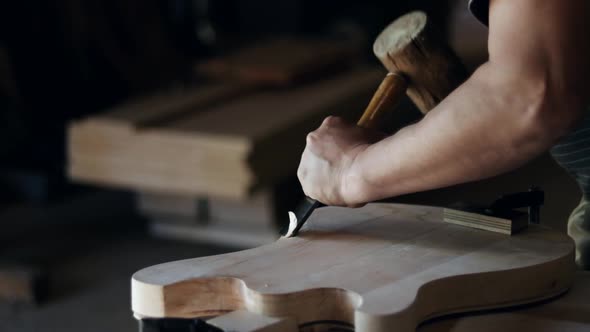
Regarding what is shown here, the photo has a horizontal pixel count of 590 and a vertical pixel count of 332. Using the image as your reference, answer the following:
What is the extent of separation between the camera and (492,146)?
1.08 metres

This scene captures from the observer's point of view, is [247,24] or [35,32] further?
[247,24]

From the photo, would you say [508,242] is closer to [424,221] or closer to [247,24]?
[424,221]

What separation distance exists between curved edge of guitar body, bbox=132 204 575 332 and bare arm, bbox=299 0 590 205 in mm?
121

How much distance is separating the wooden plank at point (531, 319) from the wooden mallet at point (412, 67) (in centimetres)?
28

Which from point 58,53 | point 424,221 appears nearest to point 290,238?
point 424,221

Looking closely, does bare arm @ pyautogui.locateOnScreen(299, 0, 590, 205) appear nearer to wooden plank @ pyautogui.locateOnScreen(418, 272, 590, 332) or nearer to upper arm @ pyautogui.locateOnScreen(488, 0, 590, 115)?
upper arm @ pyautogui.locateOnScreen(488, 0, 590, 115)

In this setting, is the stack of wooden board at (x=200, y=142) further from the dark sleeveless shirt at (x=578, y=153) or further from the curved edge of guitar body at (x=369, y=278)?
the curved edge of guitar body at (x=369, y=278)

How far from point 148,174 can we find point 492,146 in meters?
2.24

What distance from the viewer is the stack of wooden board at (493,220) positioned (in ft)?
4.24

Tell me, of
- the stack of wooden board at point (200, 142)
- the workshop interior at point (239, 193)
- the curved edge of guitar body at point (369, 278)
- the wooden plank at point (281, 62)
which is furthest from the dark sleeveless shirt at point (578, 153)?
the wooden plank at point (281, 62)

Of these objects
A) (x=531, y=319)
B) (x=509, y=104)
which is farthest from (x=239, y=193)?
(x=509, y=104)

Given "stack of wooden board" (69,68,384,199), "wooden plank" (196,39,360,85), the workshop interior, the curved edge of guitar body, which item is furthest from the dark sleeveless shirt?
"wooden plank" (196,39,360,85)

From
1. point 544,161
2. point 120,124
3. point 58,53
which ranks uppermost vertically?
point 58,53

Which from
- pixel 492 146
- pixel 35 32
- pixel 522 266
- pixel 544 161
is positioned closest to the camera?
pixel 492 146
